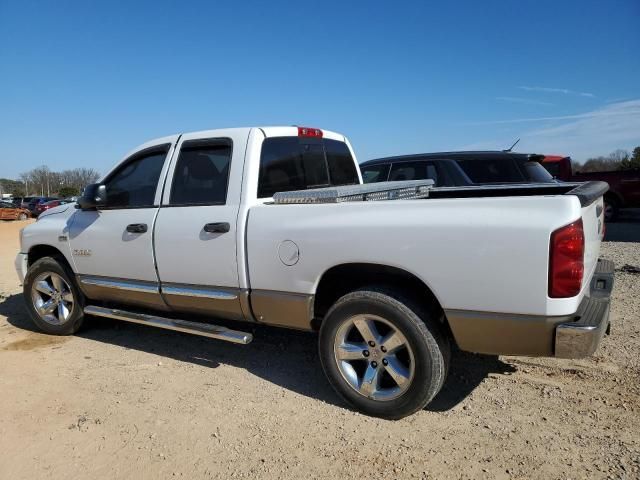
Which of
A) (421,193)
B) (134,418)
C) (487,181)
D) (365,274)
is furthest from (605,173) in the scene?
(134,418)

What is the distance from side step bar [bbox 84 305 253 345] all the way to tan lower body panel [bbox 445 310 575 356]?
159 centimetres

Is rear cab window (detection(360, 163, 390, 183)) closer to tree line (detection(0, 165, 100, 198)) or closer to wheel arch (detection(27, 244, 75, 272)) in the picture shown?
wheel arch (detection(27, 244, 75, 272))

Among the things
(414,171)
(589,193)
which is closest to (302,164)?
(589,193)

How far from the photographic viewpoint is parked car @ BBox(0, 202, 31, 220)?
1252 inches

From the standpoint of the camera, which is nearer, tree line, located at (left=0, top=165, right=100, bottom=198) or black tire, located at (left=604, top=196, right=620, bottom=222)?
black tire, located at (left=604, top=196, right=620, bottom=222)

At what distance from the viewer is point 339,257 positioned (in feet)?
10.3

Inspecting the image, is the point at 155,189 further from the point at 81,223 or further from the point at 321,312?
Result: the point at 321,312

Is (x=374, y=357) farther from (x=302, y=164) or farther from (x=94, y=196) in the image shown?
(x=94, y=196)

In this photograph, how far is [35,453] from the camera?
2904 mm

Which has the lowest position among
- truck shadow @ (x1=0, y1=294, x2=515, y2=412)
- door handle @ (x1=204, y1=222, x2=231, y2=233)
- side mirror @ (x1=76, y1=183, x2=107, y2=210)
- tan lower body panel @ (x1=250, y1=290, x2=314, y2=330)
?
truck shadow @ (x1=0, y1=294, x2=515, y2=412)

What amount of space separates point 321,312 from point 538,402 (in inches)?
63.0

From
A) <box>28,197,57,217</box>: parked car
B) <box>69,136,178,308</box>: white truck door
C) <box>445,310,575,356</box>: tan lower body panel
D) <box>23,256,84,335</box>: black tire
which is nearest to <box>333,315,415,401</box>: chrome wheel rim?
<box>445,310,575,356</box>: tan lower body panel

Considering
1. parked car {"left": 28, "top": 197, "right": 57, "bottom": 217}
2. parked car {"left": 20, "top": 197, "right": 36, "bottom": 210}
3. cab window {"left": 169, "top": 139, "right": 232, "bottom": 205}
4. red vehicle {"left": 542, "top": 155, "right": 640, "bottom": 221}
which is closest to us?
cab window {"left": 169, "top": 139, "right": 232, "bottom": 205}

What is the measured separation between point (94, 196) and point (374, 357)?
2.93 meters
